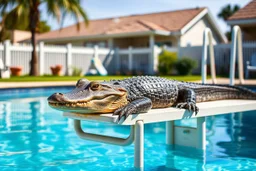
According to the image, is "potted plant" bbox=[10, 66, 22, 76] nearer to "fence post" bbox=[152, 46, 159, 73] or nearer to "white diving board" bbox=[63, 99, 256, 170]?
"fence post" bbox=[152, 46, 159, 73]

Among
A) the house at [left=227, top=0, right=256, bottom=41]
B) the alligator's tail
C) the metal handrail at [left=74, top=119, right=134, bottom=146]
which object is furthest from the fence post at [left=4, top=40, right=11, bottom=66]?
the metal handrail at [left=74, top=119, right=134, bottom=146]

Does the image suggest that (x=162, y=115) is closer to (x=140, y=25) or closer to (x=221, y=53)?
(x=221, y=53)

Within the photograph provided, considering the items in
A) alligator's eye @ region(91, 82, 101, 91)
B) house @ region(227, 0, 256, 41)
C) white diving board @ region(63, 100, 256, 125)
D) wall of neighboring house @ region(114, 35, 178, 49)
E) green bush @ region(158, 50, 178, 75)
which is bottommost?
white diving board @ region(63, 100, 256, 125)

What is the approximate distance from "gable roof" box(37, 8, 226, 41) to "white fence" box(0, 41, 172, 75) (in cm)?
152

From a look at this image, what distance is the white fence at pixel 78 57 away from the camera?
64.1ft

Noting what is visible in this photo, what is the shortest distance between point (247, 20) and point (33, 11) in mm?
11907

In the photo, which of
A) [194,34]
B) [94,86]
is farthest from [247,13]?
[94,86]

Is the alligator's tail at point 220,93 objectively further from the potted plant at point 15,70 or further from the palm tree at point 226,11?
the palm tree at point 226,11

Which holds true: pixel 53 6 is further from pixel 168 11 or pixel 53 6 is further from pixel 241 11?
pixel 168 11

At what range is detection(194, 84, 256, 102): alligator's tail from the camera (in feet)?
14.2

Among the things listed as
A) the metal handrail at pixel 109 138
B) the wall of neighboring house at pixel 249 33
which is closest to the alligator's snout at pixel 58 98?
the metal handrail at pixel 109 138

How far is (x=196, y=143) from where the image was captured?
453cm

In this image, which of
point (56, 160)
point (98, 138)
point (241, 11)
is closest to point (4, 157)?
point (56, 160)

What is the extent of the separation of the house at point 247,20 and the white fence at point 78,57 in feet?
17.5
